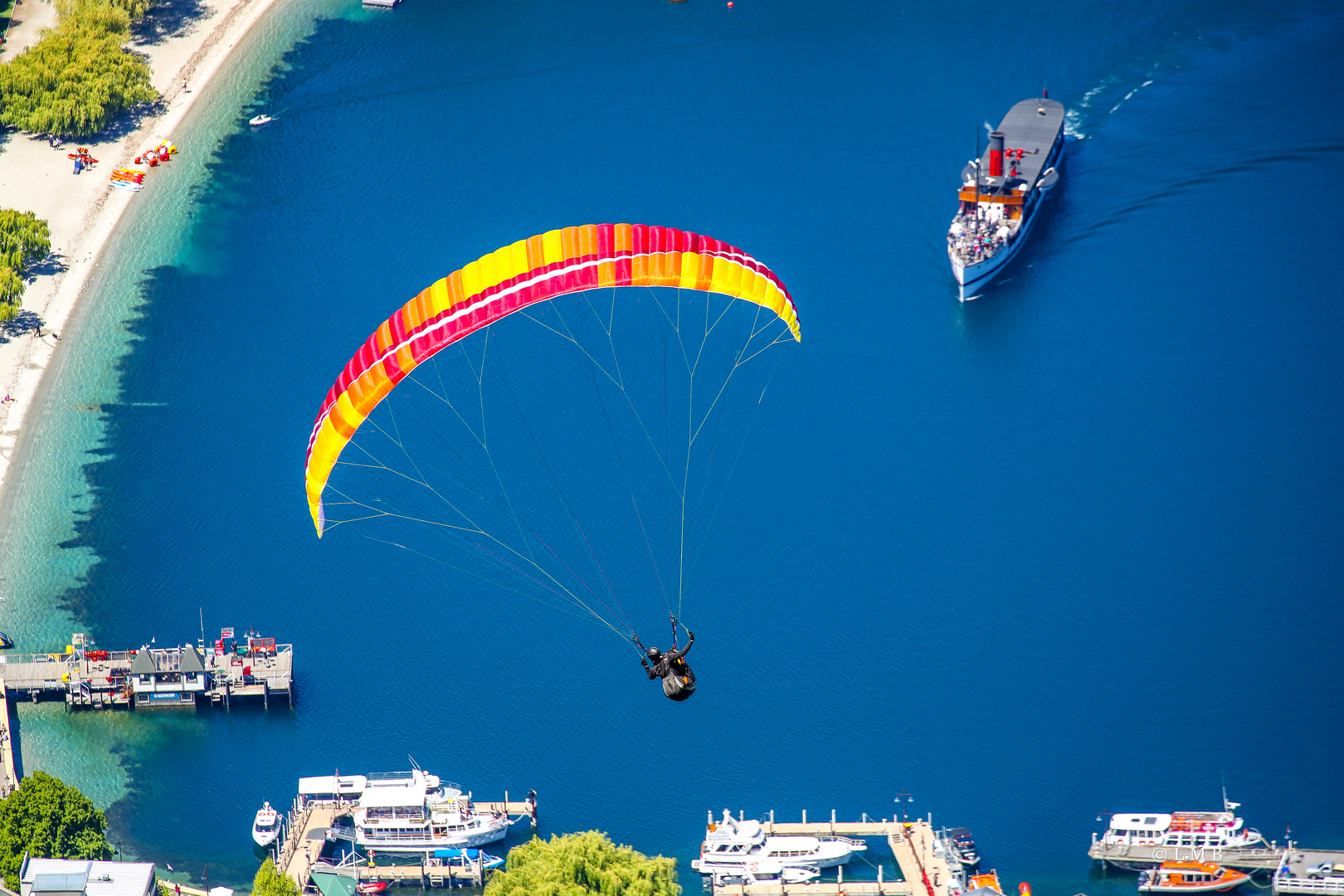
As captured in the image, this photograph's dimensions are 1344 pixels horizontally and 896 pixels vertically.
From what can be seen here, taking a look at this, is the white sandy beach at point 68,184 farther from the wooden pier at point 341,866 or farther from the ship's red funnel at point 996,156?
the ship's red funnel at point 996,156

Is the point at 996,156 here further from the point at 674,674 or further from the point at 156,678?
the point at 674,674

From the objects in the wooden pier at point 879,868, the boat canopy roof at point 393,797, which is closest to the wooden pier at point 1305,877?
the wooden pier at point 879,868

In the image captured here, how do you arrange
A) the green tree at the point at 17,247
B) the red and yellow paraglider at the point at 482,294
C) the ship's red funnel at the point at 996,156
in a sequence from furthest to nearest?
the ship's red funnel at the point at 996,156 → the green tree at the point at 17,247 → the red and yellow paraglider at the point at 482,294

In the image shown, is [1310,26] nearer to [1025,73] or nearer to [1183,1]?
[1183,1]

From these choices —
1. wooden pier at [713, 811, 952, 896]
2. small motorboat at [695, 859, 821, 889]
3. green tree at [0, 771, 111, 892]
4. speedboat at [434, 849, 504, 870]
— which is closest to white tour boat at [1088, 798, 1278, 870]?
wooden pier at [713, 811, 952, 896]

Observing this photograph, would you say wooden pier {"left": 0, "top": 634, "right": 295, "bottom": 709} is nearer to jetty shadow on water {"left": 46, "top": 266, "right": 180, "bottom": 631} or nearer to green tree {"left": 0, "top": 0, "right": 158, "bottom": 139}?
jetty shadow on water {"left": 46, "top": 266, "right": 180, "bottom": 631}

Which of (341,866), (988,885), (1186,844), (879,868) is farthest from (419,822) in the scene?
(1186,844)
